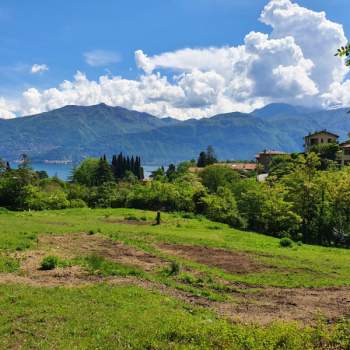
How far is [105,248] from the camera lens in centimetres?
2462

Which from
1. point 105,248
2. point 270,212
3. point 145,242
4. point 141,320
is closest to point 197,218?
point 270,212

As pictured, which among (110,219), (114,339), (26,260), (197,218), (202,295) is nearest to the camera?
(114,339)

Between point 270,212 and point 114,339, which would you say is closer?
point 114,339

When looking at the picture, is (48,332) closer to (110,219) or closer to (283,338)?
(283,338)

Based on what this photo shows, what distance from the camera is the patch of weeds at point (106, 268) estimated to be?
723 inches

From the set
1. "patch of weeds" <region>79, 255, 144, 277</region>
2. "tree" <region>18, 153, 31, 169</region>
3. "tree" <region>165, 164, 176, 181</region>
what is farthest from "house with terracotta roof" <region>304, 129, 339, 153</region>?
"patch of weeds" <region>79, 255, 144, 277</region>

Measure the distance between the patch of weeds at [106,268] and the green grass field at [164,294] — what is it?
0.05 meters

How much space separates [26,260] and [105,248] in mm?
5502

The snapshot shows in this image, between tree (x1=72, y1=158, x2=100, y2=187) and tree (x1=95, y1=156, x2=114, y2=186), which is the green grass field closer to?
tree (x1=95, y1=156, x2=114, y2=186)

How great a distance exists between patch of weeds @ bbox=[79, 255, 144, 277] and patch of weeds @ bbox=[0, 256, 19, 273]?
10.2 feet

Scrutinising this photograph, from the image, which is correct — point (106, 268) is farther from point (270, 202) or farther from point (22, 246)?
point (270, 202)

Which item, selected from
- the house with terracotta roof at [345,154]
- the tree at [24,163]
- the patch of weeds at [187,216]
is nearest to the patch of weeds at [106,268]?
the patch of weeds at [187,216]

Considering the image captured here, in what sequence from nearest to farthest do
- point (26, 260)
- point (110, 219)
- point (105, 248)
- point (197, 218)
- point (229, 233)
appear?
point (26, 260), point (105, 248), point (229, 233), point (110, 219), point (197, 218)

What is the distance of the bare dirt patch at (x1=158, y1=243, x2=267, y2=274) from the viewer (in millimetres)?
21569
